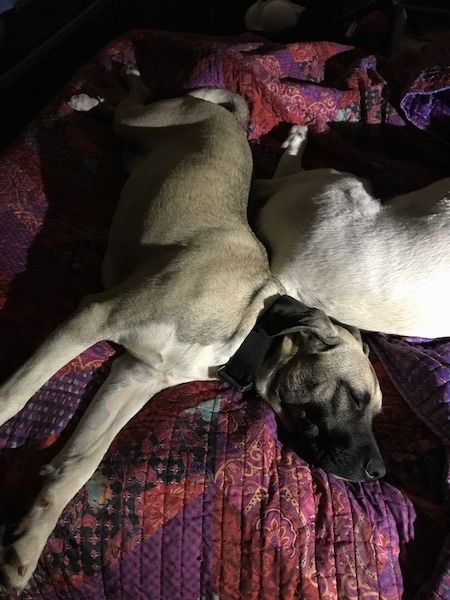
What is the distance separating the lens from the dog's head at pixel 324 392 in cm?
207

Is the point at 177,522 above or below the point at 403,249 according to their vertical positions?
below

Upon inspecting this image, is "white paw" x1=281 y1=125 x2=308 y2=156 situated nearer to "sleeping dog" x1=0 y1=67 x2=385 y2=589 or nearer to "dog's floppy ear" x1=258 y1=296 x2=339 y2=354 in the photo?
"sleeping dog" x1=0 y1=67 x2=385 y2=589

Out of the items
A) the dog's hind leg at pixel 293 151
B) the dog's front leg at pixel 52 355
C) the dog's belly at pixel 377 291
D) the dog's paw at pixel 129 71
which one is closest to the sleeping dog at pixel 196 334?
the dog's front leg at pixel 52 355

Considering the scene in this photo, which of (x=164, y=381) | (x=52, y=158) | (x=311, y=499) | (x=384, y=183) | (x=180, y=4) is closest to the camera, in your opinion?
(x=311, y=499)

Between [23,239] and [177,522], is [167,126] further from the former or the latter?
[177,522]

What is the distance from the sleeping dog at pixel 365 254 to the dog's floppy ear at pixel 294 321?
0.88 feet

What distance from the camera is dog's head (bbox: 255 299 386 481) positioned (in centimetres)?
207

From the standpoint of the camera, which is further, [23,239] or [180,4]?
[180,4]

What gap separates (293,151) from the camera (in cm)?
303

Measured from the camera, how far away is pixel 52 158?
2705 mm

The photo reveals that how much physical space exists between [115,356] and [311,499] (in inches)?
35.8

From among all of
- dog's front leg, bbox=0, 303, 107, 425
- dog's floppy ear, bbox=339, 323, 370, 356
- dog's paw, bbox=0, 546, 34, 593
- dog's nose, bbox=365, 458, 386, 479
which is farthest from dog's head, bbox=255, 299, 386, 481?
dog's paw, bbox=0, 546, 34, 593

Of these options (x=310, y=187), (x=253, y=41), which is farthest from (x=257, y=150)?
(x=253, y=41)

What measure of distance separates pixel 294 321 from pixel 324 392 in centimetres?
34
